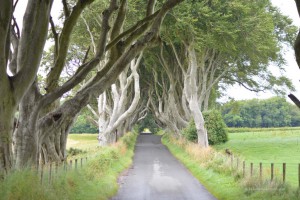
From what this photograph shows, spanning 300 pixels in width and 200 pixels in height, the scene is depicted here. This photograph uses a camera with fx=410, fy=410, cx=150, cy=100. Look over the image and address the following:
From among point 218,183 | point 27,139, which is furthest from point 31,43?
point 218,183

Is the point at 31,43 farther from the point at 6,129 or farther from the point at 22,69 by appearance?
the point at 6,129

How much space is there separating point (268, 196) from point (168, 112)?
33.8 metres

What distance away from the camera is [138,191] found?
1421 centimetres

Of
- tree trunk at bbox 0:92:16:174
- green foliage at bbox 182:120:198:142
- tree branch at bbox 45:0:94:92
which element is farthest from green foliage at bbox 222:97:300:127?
tree trunk at bbox 0:92:16:174

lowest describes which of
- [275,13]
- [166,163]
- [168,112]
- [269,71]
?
[166,163]

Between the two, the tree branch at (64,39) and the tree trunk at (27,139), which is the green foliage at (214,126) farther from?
the tree trunk at (27,139)

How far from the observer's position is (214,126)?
2945 cm

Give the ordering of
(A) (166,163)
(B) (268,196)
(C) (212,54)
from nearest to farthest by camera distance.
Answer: (B) (268,196), (A) (166,163), (C) (212,54)

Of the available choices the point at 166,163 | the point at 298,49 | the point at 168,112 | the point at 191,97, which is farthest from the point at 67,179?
the point at 168,112

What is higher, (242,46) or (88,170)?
(242,46)

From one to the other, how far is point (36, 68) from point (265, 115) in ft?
358

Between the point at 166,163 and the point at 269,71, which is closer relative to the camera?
the point at 166,163

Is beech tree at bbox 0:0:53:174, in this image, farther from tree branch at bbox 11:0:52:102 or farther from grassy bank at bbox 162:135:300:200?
grassy bank at bbox 162:135:300:200

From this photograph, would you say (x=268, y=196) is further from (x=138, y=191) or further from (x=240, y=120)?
(x=240, y=120)
